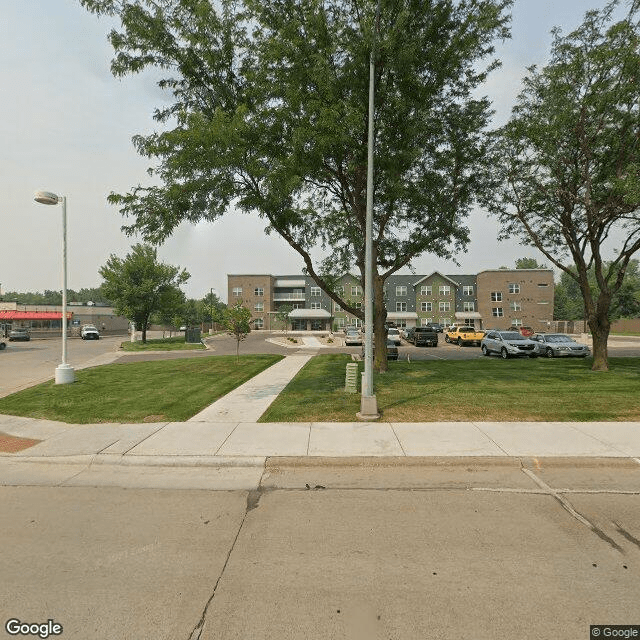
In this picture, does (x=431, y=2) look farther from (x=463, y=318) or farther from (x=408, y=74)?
(x=463, y=318)

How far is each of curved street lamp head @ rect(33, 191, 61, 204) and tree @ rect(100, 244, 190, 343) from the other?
23788mm

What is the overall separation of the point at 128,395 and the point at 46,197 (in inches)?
268

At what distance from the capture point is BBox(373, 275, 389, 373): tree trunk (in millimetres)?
14039

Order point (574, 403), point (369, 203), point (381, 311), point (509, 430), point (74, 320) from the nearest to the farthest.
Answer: point (509, 430), point (369, 203), point (574, 403), point (381, 311), point (74, 320)

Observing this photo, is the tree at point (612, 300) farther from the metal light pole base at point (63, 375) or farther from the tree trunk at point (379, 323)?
the metal light pole base at point (63, 375)

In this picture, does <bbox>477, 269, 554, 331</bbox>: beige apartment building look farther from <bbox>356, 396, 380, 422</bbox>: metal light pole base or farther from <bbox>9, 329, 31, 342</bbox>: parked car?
<bbox>9, 329, 31, 342</bbox>: parked car

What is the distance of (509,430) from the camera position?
23.8 ft

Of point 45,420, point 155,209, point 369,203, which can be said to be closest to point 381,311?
point 369,203

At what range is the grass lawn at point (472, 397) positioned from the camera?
832cm

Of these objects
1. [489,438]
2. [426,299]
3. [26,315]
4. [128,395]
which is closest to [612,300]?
[426,299]

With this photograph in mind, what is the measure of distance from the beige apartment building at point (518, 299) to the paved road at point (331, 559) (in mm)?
67689

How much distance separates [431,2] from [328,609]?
1359 centimetres

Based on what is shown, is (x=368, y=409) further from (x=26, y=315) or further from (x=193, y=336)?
(x=26, y=315)

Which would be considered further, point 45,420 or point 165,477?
point 45,420
